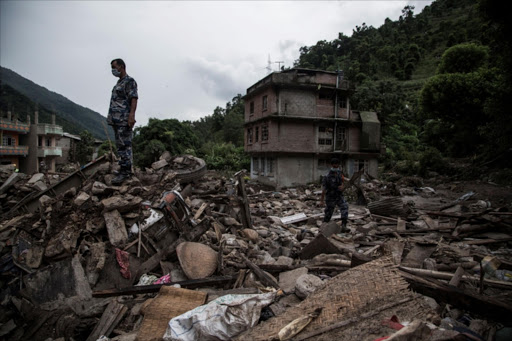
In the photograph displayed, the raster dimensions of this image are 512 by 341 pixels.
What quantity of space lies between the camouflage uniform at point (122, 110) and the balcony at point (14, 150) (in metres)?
19.7

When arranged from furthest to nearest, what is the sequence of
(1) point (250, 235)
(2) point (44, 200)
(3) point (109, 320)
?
(1) point (250, 235)
(2) point (44, 200)
(3) point (109, 320)

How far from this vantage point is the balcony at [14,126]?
19859mm

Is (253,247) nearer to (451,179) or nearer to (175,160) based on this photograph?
(175,160)

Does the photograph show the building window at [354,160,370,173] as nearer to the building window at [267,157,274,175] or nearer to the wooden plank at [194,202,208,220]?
the building window at [267,157,274,175]

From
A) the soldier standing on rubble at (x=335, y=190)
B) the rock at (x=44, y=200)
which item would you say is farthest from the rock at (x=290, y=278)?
the rock at (x=44, y=200)

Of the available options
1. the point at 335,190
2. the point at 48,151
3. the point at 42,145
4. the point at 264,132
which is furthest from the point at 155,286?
the point at 42,145

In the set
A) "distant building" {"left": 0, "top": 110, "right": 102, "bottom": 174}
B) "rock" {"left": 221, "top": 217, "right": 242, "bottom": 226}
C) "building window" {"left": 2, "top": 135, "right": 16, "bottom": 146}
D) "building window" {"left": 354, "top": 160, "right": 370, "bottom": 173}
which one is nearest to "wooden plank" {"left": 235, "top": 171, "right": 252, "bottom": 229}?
"rock" {"left": 221, "top": 217, "right": 242, "bottom": 226}

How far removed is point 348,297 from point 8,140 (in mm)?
28328

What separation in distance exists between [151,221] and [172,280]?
130 centimetres

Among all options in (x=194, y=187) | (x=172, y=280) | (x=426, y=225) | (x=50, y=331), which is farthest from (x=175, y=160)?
(x=426, y=225)

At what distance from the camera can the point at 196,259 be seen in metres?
4.39

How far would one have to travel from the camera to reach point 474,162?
21281mm

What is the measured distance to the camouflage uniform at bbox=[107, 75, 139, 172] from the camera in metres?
5.61

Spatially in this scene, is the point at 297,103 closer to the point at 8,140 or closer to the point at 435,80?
the point at 435,80
